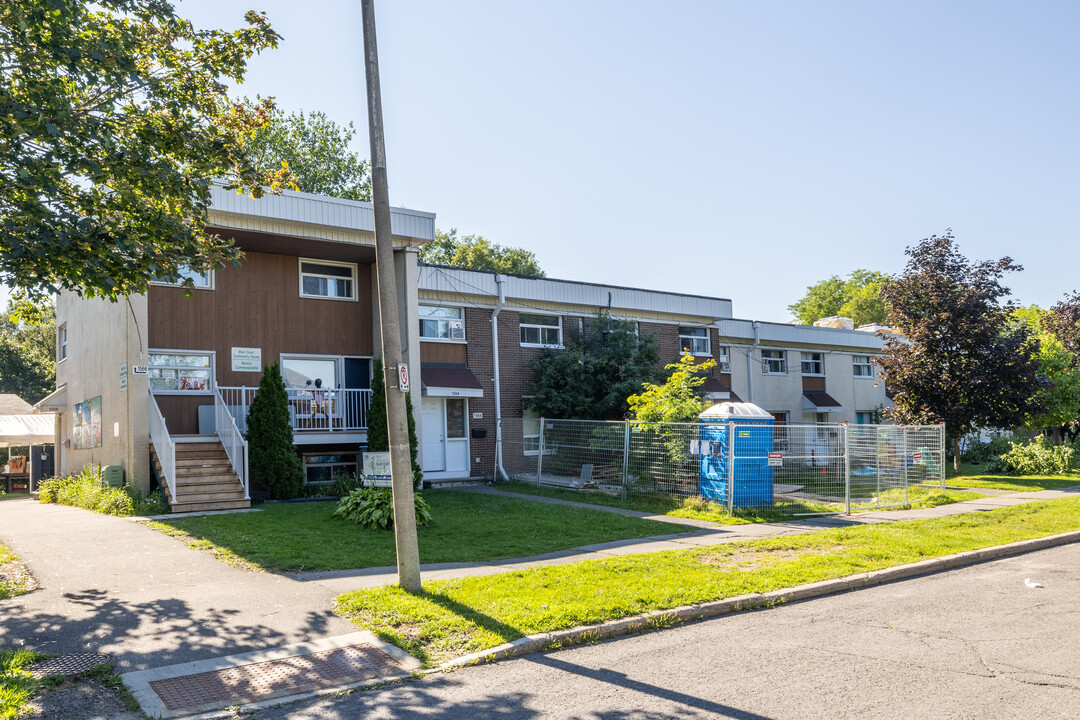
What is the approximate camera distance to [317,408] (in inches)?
690

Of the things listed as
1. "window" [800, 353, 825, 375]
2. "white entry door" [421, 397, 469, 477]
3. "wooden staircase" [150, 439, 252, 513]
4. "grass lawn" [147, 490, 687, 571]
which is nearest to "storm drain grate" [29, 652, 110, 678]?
"grass lawn" [147, 490, 687, 571]

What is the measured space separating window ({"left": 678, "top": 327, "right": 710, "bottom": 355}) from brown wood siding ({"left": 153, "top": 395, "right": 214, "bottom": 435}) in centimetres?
1553

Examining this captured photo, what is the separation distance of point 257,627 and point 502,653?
222 cm

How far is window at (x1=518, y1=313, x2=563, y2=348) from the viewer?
74.4 feet

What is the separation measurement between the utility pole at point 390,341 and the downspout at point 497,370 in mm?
13420

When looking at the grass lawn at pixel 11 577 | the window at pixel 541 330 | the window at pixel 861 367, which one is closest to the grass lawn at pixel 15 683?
the grass lawn at pixel 11 577

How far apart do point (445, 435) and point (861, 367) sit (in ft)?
70.8

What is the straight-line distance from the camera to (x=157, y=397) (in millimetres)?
16359

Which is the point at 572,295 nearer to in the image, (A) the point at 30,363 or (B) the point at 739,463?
(B) the point at 739,463

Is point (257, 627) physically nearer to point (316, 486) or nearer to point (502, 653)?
point (502, 653)

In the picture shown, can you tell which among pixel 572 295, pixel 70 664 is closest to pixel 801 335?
pixel 572 295

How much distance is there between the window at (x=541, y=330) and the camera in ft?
74.4

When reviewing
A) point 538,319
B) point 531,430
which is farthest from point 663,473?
point 538,319

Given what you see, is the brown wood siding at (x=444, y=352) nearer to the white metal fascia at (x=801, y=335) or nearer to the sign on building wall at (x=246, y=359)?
the sign on building wall at (x=246, y=359)
